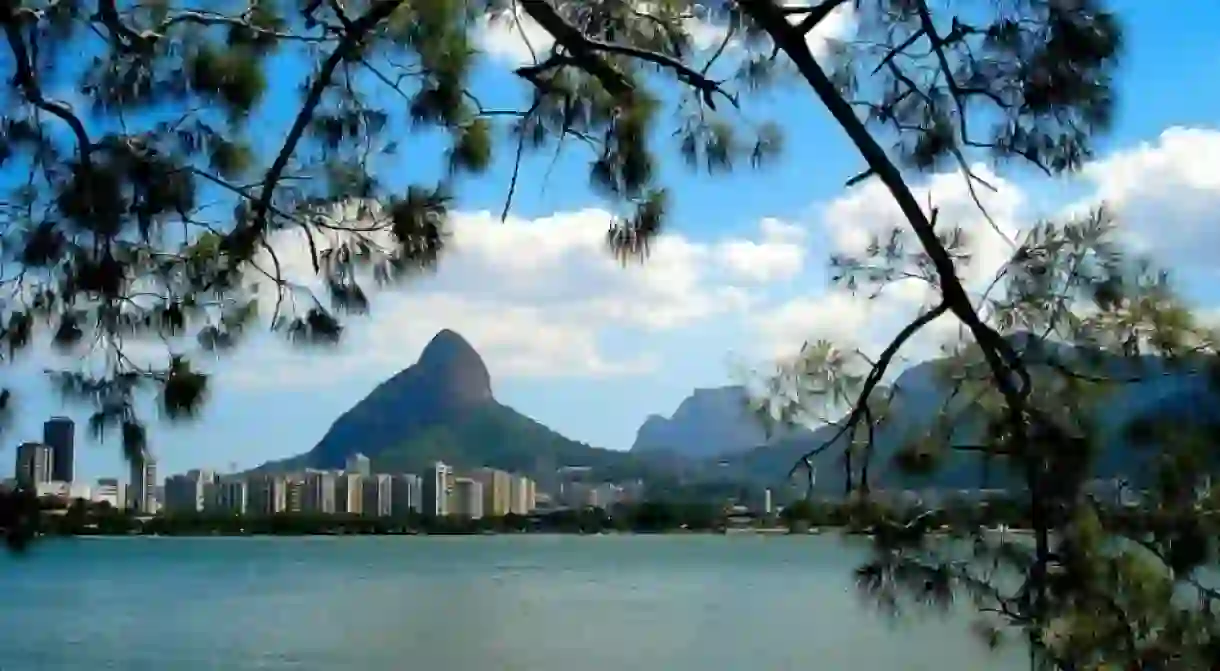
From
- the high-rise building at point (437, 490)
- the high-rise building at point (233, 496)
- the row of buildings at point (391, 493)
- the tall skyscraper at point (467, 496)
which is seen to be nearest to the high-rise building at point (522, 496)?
the row of buildings at point (391, 493)

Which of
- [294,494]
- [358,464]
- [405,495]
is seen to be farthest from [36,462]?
[358,464]

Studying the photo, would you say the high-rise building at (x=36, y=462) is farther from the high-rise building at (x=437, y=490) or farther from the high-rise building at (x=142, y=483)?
the high-rise building at (x=437, y=490)

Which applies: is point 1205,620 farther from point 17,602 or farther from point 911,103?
point 17,602

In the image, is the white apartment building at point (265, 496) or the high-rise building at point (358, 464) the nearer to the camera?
the white apartment building at point (265, 496)

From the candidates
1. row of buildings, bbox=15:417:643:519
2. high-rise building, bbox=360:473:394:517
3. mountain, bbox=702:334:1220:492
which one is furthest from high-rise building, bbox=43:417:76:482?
high-rise building, bbox=360:473:394:517

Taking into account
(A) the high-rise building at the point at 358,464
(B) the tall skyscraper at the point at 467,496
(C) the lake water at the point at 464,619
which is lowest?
(C) the lake water at the point at 464,619

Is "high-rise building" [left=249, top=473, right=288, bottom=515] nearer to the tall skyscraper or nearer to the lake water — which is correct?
the lake water

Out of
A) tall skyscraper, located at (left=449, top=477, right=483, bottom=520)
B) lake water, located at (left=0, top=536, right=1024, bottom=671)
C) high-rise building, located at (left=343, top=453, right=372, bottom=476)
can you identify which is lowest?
lake water, located at (left=0, top=536, right=1024, bottom=671)

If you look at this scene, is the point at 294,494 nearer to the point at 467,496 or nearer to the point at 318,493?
the point at 318,493
